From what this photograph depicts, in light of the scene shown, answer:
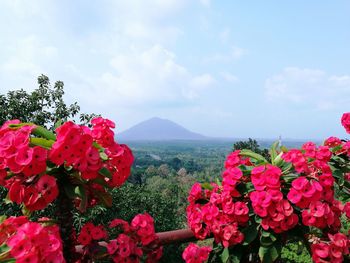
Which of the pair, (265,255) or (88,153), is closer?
(88,153)

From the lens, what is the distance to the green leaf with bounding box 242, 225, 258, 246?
179cm

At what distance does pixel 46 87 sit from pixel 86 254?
16.2 feet

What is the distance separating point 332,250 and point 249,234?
1.21 ft

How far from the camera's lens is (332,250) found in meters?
1.68

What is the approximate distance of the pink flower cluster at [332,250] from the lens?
1.66 metres

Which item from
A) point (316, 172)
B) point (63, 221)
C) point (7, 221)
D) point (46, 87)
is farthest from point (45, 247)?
point (46, 87)

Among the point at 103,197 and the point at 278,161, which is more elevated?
the point at 278,161

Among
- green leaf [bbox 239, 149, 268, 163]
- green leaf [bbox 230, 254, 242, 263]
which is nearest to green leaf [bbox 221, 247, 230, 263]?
green leaf [bbox 230, 254, 242, 263]

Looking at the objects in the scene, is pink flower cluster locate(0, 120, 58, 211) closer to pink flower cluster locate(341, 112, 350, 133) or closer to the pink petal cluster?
the pink petal cluster

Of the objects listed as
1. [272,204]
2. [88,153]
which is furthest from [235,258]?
[88,153]

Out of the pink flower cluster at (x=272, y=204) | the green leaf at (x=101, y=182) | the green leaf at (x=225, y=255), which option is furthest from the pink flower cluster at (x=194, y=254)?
the green leaf at (x=101, y=182)

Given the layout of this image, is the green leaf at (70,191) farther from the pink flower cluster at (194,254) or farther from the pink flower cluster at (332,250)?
the pink flower cluster at (332,250)

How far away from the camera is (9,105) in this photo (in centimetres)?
541

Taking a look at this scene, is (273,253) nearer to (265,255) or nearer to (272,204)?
(265,255)
